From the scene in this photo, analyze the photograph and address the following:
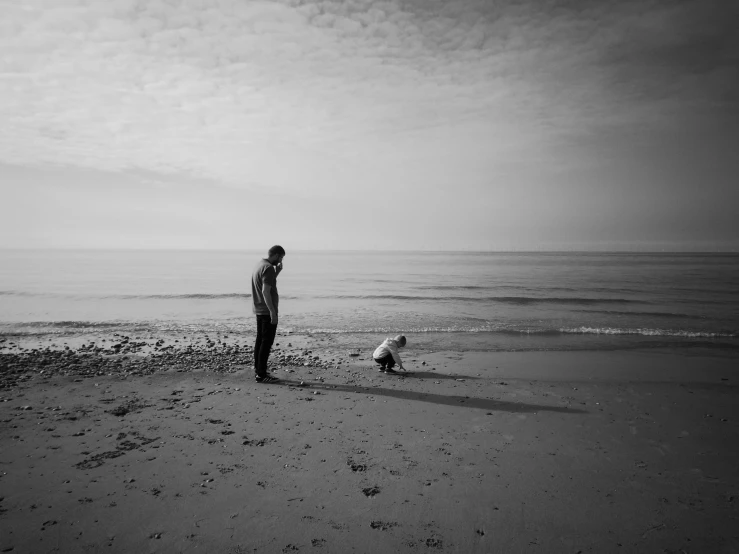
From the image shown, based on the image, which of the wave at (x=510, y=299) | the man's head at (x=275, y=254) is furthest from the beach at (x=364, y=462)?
the wave at (x=510, y=299)

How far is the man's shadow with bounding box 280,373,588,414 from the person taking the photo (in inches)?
283

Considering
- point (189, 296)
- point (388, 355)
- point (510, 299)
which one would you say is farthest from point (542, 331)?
point (189, 296)

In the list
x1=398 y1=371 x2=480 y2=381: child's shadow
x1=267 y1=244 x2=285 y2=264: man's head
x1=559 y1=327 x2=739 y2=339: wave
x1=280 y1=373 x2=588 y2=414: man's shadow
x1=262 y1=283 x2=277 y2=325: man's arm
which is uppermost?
x1=267 y1=244 x2=285 y2=264: man's head

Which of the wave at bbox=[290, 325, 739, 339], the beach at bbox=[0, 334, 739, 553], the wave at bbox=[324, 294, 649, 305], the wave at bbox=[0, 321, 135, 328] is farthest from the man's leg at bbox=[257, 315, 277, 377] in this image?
the wave at bbox=[324, 294, 649, 305]

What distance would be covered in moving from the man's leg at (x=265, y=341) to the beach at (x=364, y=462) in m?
0.51

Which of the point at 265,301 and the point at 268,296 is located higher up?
the point at 268,296

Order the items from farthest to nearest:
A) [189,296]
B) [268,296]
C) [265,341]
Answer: [189,296] < [265,341] < [268,296]

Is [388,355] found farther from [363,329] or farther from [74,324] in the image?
[74,324]

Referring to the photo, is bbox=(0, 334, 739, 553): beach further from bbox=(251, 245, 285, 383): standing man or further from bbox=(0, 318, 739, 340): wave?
bbox=(0, 318, 739, 340): wave

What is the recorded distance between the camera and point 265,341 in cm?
852

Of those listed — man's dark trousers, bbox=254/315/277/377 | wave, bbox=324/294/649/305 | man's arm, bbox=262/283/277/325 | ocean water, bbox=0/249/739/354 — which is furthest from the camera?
wave, bbox=324/294/649/305

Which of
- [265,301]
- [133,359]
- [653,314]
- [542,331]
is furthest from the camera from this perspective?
[653,314]

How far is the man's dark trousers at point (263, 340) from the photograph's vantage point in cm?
844

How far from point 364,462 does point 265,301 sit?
4.27 metres
